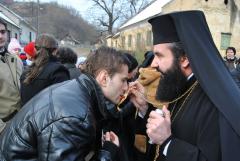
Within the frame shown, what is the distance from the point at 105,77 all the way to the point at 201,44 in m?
0.69

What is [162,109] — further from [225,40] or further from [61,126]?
[225,40]

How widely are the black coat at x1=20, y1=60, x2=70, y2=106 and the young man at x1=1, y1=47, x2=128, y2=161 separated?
215 centimetres

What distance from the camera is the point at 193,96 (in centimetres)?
287

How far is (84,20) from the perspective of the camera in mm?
76312

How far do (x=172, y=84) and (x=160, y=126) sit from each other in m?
0.39

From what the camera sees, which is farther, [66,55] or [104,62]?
[66,55]

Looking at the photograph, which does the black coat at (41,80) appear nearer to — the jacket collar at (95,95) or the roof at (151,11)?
the jacket collar at (95,95)

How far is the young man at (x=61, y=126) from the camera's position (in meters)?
2.21

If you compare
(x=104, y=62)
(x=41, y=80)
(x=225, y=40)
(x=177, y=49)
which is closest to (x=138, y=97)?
(x=177, y=49)

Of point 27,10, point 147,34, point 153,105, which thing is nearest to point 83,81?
point 153,105

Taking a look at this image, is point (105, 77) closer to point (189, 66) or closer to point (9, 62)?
point (189, 66)

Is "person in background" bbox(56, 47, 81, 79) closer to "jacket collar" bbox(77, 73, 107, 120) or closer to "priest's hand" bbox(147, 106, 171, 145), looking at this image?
"priest's hand" bbox(147, 106, 171, 145)

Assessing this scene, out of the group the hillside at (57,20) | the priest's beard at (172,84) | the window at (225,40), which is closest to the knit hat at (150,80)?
the priest's beard at (172,84)

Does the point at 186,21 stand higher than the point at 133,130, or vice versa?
the point at 186,21
